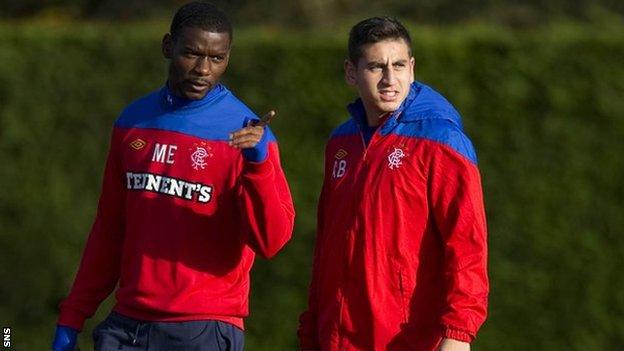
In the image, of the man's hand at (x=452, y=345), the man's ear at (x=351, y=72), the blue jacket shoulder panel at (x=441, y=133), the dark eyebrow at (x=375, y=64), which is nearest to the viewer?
the man's hand at (x=452, y=345)

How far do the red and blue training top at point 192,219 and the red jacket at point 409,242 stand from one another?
1.34 ft

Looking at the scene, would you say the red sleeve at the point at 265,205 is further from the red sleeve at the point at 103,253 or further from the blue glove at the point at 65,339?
the blue glove at the point at 65,339

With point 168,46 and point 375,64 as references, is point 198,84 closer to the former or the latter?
point 168,46

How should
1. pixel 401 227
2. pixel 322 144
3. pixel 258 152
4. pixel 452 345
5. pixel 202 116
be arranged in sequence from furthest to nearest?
pixel 322 144 < pixel 202 116 < pixel 258 152 < pixel 401 227 < pixel 452 345

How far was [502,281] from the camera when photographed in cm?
877

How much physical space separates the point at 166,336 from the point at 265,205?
0.61m

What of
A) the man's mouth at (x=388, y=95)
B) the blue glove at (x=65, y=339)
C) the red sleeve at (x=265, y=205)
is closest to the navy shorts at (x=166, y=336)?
the blue glove at (x=65, y=339)

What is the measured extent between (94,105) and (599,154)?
127 inches

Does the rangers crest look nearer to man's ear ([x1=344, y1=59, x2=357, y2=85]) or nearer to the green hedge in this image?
man's ear ([x1=344, y1=59, x2=357, y2=85])

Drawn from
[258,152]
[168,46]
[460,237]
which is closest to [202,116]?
[168,46]

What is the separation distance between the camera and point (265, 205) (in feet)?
16.6

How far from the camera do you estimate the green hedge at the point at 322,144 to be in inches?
342

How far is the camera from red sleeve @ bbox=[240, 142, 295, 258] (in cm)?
501

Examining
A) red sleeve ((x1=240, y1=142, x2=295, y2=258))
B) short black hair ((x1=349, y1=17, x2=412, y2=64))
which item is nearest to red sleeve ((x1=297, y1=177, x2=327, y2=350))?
red sleeve ((x1=240, y1=142, x2=295, y2=258))
